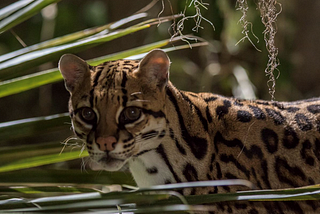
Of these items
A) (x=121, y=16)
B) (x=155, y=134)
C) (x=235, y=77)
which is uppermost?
(x=121, y=16)

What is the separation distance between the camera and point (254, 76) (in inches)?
175

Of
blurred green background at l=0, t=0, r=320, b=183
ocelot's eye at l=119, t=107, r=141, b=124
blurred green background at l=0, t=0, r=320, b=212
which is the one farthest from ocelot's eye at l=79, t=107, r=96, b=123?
blurred green background at l=0, t=0, r=320, b=183

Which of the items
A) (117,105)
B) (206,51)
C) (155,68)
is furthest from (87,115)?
(206,51)

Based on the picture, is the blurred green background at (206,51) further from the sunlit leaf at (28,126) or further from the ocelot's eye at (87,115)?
the ocelot's eye at (87,115)

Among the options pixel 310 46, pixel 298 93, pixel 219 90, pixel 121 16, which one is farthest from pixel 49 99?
pixel 310 46

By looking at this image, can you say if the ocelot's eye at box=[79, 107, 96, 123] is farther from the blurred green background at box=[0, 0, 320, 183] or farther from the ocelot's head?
the blurred green background at box=[0, 0, 320, 183]

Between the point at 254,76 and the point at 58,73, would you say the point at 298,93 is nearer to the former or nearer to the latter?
the point at 254,76

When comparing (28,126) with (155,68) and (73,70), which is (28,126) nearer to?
(73,70)

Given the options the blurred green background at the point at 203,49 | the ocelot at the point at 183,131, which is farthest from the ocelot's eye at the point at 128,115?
the blurred green background at the point at 203,49

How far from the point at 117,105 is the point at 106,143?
0.14 m

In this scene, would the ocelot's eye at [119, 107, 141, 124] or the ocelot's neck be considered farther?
the ocelot's neck

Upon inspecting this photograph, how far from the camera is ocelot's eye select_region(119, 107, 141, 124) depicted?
5.29 feet

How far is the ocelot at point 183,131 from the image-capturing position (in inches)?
63.6

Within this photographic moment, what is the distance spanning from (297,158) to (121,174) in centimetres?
73
